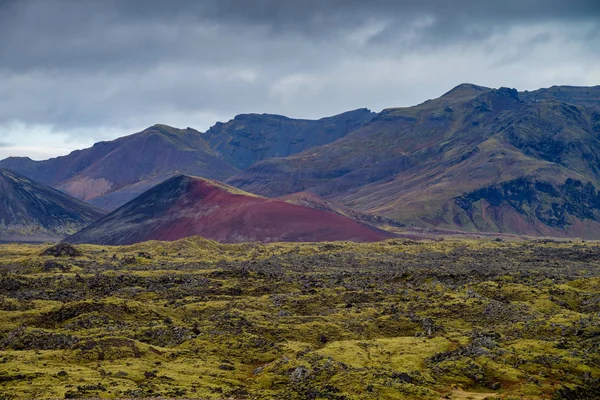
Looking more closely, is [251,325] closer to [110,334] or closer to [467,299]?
[110,334]

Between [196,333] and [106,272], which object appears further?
[106,272]

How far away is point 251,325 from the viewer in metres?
94.4

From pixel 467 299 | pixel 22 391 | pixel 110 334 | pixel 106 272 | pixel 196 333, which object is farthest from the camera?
pixel 106 272

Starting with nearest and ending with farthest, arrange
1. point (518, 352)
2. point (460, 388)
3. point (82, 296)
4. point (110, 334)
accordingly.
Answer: point (460, 388) < point (518, 352) < point (110, 334) < point (82, 296)

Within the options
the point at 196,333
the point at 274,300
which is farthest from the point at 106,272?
the point at 196,333

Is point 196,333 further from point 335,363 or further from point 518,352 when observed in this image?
point 518,352

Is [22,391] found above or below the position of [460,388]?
above

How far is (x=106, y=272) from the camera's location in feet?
493

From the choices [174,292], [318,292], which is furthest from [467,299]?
[174,292]

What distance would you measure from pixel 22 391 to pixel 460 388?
42517mm

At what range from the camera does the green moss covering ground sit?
226 feet

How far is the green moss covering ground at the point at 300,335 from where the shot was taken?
6894 cm

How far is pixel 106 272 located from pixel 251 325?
217ft

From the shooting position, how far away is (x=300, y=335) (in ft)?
303
